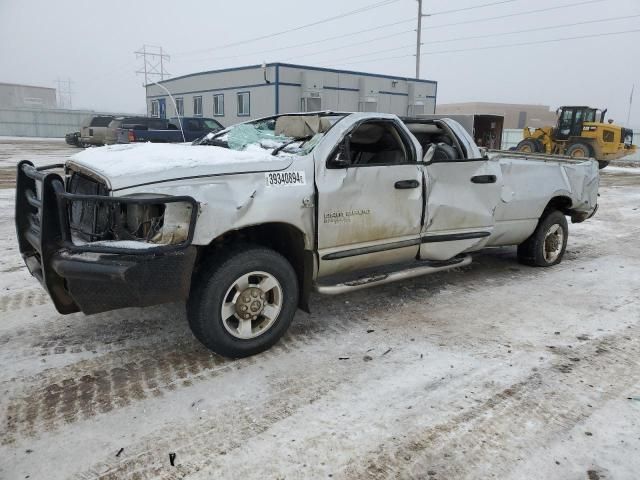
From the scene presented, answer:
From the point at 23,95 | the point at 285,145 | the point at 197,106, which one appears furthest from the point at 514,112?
the point at 285,145

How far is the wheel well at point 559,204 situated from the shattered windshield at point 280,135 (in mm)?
2971

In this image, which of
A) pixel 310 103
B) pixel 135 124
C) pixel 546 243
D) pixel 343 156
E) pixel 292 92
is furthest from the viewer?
pixel 310 103

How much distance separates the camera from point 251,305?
353cm

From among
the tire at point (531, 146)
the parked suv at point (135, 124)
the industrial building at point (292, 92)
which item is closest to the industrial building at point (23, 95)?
the industrial building at point (292, 92)

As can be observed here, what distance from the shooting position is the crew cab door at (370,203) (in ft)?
12.7

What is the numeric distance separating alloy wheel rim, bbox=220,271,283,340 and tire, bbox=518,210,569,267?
359 centimetres

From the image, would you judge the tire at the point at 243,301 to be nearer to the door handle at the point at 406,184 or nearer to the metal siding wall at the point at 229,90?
the door handle at the point at 406,184

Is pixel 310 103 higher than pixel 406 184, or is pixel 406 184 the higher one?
pixel 310 103

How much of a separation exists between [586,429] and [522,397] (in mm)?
406

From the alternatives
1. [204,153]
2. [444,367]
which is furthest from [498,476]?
[204,153]

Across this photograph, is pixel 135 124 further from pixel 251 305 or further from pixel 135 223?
pixel 251 305

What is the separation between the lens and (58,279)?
10.7ft

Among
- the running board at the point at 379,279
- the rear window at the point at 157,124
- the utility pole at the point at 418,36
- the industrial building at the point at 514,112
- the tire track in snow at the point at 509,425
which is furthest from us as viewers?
the industrial building at the point at 514,112

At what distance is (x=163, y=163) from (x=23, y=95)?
117 meters
